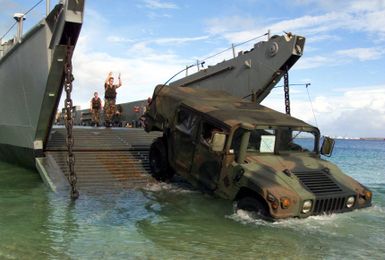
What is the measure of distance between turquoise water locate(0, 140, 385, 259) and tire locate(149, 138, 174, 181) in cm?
107

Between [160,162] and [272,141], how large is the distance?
10.1 feet

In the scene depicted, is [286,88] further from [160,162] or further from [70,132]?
[70,132]

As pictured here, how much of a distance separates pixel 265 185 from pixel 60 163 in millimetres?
6123

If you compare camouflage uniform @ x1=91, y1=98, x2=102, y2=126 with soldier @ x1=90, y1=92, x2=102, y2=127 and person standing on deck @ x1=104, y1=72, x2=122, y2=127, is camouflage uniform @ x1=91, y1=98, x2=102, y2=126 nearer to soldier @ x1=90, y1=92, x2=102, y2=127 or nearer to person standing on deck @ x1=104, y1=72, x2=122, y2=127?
soldier @ x1=90, y1=92, x2=102, y2=127

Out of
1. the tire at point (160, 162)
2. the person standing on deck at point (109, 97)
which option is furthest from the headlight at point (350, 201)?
the person standing on deck at point (109, 97)

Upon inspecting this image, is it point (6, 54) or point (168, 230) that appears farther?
point (6, 54)

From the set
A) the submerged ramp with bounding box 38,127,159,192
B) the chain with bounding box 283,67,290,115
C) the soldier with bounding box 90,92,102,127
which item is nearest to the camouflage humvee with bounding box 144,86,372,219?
the submerged ramp with bounding box 38,127,159,192

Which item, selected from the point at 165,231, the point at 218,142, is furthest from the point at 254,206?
the point at 165,231

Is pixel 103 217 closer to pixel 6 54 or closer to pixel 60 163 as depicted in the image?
pixel 60 163

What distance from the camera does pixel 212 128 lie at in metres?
8.45

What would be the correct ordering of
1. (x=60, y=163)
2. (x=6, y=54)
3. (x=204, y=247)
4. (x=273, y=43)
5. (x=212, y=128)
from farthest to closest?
(x=273, y=43)
(x=6, y=54)
(x=60, y=163)
(x=212, y=128)
(x=204, y=247)

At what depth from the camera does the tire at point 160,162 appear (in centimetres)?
1014

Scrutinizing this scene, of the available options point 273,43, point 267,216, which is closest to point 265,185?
Result: point 267,216

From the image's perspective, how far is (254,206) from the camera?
706 centimetres
